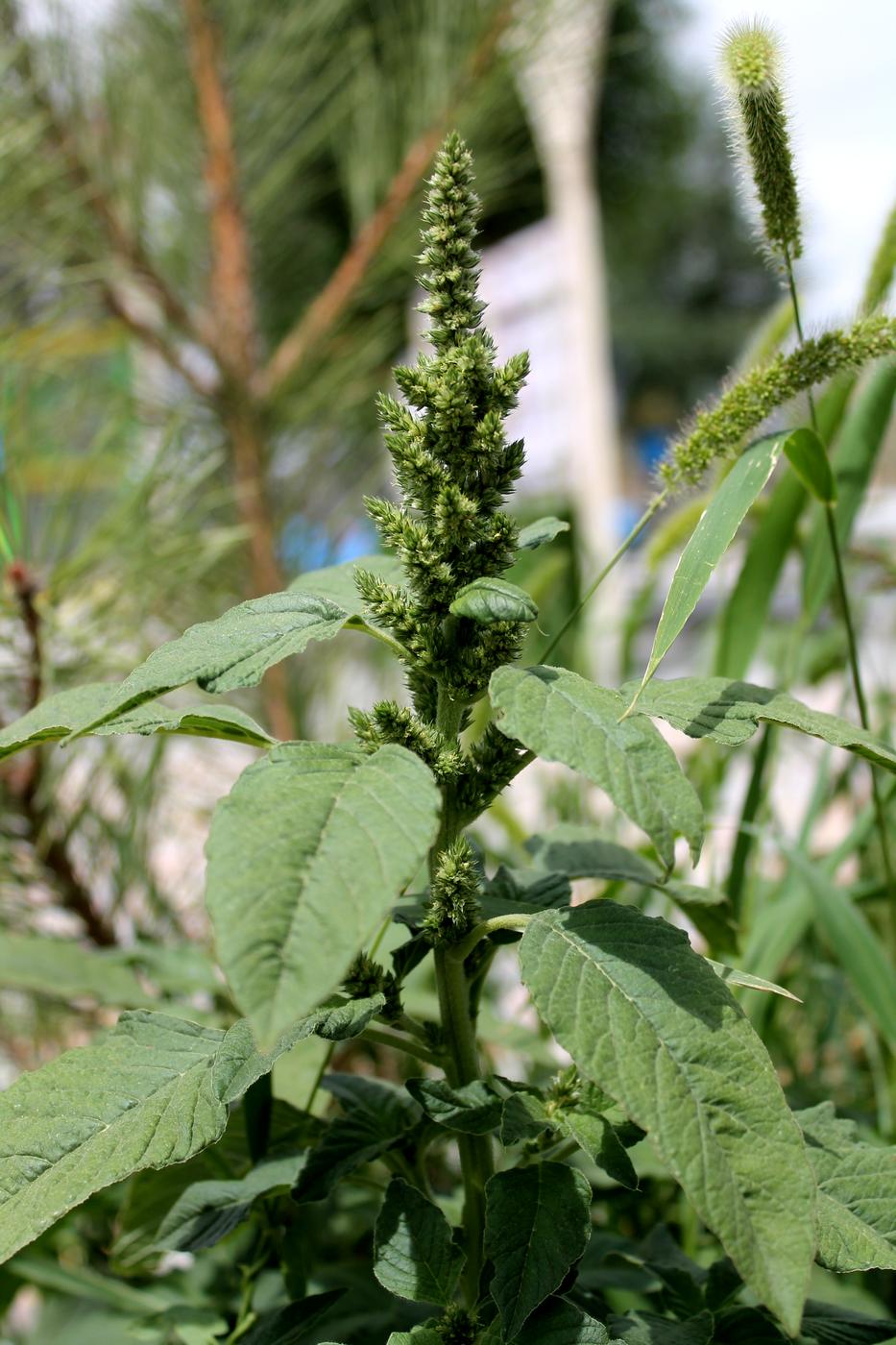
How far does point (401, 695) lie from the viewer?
129 cm

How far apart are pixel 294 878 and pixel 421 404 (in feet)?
0.53

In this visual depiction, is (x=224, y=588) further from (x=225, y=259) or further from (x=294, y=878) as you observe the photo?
(x=294, y=878)

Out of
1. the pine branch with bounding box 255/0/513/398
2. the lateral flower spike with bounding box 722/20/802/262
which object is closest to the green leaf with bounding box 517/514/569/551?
the lateral flower spike with bounding box 722/20/802/262

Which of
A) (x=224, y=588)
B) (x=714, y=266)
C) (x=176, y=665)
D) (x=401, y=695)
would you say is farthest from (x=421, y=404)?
(x=714, y=266)

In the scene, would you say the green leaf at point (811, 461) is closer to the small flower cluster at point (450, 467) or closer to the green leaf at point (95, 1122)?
the small flower cluster at point (450, 467)

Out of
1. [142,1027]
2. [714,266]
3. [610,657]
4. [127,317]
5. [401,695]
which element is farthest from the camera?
[714,266]

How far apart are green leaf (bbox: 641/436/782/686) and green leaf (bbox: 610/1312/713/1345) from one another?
0.21 m

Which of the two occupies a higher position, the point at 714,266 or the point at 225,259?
the point at 714,266

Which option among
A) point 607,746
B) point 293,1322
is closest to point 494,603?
point 607,746

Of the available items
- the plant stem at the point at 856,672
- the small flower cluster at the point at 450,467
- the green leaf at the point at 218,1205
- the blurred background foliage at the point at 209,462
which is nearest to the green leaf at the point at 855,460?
the blurred background foliage at the point at 209,462

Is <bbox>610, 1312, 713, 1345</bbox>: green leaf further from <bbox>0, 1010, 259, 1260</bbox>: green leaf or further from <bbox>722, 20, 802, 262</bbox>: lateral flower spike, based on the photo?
<bbox>722, 20, 802, 262</bbox>: lateral flower spike

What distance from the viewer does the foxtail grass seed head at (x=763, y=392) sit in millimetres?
394

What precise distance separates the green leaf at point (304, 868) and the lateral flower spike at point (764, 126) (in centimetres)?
26

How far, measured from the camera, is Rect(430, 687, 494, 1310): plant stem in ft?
1.21
